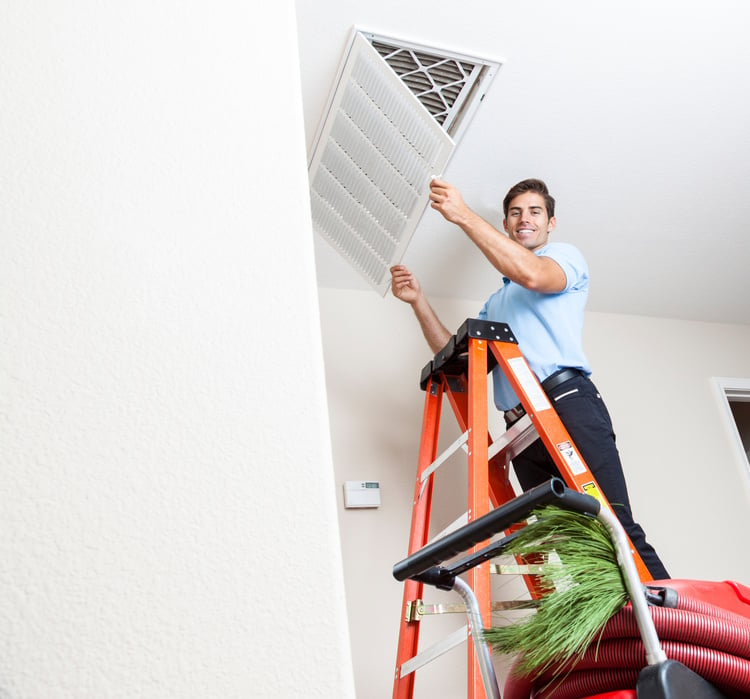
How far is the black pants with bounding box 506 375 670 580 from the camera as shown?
4.52ft

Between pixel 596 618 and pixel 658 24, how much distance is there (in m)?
1.65

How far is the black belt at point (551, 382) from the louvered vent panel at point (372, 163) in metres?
0.57

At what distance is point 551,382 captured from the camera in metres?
1.66

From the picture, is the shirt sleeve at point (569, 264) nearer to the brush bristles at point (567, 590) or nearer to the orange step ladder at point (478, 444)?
the orange step ladder at point (478, 444)

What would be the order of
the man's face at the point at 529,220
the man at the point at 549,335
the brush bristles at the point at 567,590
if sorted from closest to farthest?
1. the brush bristles at the point at 567,590
2. the man at the point at 549,335
3. the man's face at the point at 529,220

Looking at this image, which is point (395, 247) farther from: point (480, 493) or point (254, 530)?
point (254, 530)

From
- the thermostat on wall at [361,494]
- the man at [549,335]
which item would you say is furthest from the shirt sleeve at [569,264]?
the thermostat on wall at [361,494]

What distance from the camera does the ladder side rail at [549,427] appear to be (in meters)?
1.36

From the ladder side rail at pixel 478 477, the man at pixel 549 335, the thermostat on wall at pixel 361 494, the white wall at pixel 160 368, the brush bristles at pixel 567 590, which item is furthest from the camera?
the thermostat on wall at pixel 361 494

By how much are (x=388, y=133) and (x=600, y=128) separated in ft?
2.33

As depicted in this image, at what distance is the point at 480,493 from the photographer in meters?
1.34

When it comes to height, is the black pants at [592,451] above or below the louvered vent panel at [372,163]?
below

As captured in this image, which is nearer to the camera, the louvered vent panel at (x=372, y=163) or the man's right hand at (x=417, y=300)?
the louvered vent panel at (x=372, y=163)

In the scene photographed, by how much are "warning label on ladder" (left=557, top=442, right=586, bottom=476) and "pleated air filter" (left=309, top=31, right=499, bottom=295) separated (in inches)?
29.9
